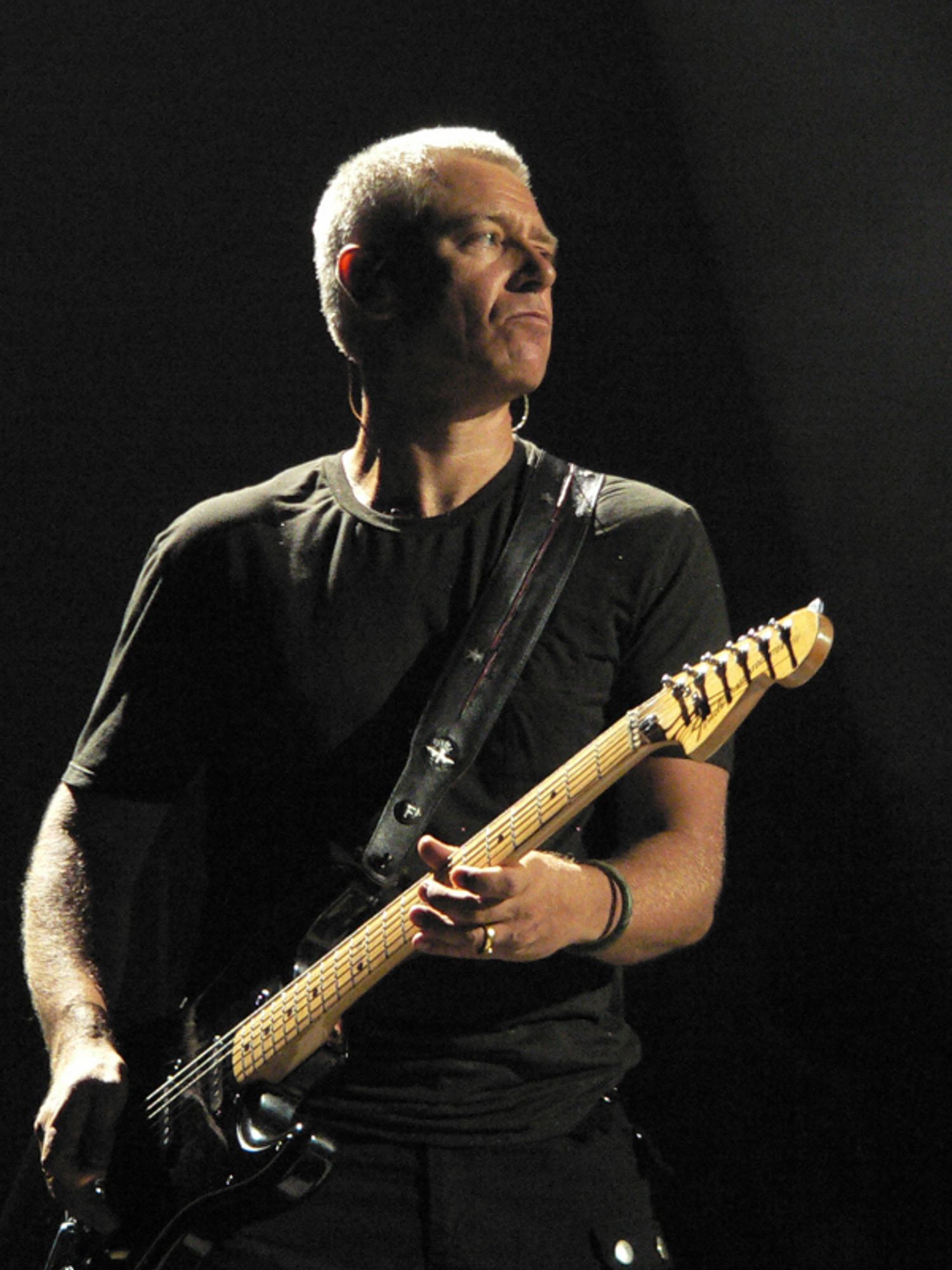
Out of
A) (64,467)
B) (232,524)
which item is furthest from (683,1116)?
(64,467)

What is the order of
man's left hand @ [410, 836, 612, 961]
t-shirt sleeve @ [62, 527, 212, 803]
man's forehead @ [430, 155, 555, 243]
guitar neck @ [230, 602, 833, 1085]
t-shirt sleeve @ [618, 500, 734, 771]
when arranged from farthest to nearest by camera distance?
man's forehead @ [430, 155, 555, 243]
t-shirt sleeve @ [62, 527, 212, 803]
t-shirt sleeve @ [618, 500, 734, 771]
guitar neck @ [230, 602, 833, 1085]
man's left hand @ [410, 836, 612, 961]

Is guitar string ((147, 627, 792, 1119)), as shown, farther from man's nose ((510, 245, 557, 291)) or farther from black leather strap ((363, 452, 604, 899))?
man's nose ((510, 245, 557, 291))

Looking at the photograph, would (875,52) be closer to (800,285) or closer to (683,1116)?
(800,285)

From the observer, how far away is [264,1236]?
147cm

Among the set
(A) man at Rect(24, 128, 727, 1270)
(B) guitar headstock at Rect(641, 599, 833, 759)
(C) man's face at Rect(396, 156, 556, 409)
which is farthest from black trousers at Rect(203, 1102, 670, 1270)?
(C) man's face at Rect(396, 156, 556, 409)

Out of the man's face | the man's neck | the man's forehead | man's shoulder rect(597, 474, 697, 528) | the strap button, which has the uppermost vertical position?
the man's forehead

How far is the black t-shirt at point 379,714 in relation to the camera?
1514 millimetres

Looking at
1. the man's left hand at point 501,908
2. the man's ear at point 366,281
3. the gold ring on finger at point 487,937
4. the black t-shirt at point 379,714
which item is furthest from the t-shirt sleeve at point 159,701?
the gold ring on finger at point 487,937

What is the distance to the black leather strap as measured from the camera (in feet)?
5.24

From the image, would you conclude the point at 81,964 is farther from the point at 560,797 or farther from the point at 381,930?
the point at 560,797

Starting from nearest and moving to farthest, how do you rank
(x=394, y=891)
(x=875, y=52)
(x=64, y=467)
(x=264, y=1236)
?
(x=264, y=1236), (x=394, y=891), (x=875, y=52), (x=64, y=467)

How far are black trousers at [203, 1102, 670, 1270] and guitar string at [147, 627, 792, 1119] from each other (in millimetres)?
175

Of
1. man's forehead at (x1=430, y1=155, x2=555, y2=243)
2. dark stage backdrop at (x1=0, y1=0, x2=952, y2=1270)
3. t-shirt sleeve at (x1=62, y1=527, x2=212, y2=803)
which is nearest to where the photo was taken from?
t-shirt sleeve at (x1=62, y1=527, x2=212, y2=803)

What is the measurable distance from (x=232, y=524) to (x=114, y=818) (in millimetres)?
467
